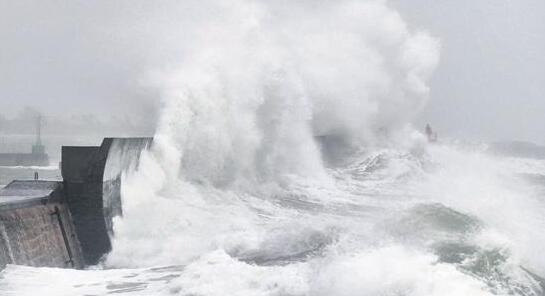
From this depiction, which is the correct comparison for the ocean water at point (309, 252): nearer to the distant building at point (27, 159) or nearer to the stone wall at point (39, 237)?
the stone wall at point (39, 237)

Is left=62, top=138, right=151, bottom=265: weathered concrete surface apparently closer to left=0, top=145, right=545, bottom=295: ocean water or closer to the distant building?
left=0, top=145, right=545, bottom=295: ocean water


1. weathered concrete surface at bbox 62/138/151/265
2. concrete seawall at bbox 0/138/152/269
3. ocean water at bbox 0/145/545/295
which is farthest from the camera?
weathered concrete surface at bbox 62/138/151/265

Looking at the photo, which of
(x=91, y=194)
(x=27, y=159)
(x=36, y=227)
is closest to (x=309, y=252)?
(x=91, y=194)

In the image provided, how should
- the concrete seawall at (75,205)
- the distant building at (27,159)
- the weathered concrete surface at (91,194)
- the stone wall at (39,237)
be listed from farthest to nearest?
1. the distant building at (27,159)
2. the weathered concrete surface at (91,194)
3. the concrete seawall at (75,205)
4. the stone wall at (39,237)

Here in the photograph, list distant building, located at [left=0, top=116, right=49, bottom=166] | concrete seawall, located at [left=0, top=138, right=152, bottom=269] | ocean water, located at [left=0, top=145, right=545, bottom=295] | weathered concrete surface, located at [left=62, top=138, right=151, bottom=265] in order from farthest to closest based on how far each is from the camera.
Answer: distant building, located at [left=0, top=116, right=49, bottom=166] → weathered concrete surface, located at [left=62, top=138, right=151, bottom=265] → concrete seawall, located at [left=0, top=138, right=152, bottom=269] → ocean water, located at [left=0, top=145, right=545, bottom=295]

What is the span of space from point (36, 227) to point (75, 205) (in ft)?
4.69

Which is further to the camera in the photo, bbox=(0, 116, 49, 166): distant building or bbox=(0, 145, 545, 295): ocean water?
bbox=(0, 116, 49, 166): distant building

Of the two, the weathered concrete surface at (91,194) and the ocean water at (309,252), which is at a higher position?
the weathered concrete surface at (91,194)

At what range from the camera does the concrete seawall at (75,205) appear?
1002 centimetres

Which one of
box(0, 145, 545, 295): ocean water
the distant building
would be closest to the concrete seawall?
box(0, 145, 545, 295): ocean water

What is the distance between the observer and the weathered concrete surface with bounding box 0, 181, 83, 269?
906cm

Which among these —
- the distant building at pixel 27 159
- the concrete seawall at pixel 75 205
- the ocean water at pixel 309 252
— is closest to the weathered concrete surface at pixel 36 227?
the concrete seawall at pixel 75 205

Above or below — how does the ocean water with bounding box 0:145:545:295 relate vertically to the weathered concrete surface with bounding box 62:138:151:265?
below

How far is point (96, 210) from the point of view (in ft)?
37.1
